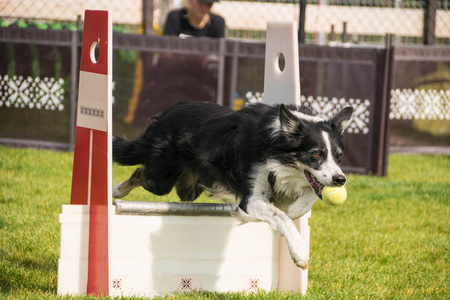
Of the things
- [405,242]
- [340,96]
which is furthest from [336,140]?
[340,96]

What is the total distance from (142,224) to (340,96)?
499 centimetres

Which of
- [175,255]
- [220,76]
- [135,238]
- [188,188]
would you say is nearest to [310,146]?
[175,255]

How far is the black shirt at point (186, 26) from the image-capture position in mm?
8406

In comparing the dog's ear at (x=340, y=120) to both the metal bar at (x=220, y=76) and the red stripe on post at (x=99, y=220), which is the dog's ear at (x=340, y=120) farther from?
the metal bar at (x=220, y=76)

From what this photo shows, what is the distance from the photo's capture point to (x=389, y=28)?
12125mm

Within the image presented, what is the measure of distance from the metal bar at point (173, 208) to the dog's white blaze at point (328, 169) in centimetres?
49

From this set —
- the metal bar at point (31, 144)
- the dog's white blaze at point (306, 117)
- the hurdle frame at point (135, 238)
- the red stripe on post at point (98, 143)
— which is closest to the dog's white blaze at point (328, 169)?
the dog's white blaze at point (306, 117)

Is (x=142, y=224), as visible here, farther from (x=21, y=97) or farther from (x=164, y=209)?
(x=21, y=97)

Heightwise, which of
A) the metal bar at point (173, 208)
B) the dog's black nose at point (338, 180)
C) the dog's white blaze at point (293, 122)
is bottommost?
the metal bar at point (173, 208)

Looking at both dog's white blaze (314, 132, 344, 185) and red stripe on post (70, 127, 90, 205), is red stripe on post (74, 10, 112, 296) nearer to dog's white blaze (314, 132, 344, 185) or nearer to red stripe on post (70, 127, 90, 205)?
red stripe on post (70, 127, 90, 205)

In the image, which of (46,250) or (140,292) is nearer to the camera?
(140,292)

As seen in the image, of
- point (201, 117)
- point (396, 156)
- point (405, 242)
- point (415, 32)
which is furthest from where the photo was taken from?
point (415, 32)

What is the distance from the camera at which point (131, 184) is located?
15.8ft

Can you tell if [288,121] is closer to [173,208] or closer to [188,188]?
[173,208]
